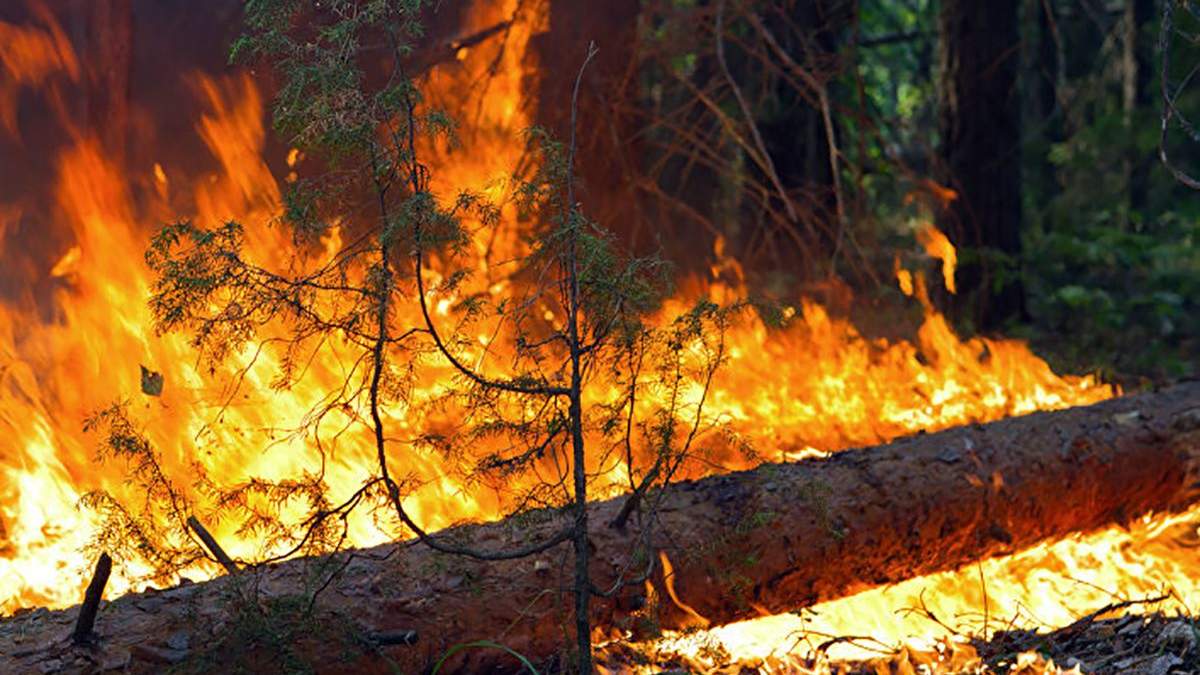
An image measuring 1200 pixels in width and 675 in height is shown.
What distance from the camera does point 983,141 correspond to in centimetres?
873

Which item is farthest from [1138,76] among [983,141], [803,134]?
[803,134]

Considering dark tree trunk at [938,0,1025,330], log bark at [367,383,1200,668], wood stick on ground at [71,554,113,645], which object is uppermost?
dark tree trunk at [938,0,1025,330]

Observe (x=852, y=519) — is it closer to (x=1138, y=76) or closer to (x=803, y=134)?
(x=803, y=134)

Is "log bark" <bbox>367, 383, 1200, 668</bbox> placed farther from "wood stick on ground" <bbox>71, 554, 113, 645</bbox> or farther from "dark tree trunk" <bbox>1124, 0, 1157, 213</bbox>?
"dark tree trunk" <bbox>1124, 0, 1157, 213</bbox>

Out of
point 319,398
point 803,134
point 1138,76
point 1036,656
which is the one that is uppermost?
point 1138,76

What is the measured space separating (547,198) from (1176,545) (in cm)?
301

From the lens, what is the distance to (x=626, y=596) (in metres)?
3.56

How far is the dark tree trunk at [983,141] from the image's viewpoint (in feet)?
28.3

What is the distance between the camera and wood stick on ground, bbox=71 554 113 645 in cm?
303

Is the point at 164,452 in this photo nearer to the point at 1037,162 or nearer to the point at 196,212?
the point at 196,212

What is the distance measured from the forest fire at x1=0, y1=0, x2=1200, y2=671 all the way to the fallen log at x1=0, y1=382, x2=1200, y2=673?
0.12m

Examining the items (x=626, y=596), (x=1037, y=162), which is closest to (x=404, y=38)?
(x=626, y=596)

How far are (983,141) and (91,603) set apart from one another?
714 centimetres

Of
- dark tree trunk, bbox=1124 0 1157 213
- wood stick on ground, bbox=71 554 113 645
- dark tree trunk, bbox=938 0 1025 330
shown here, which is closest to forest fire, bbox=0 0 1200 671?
wood stick on ground, bbox=71 554 113 645
